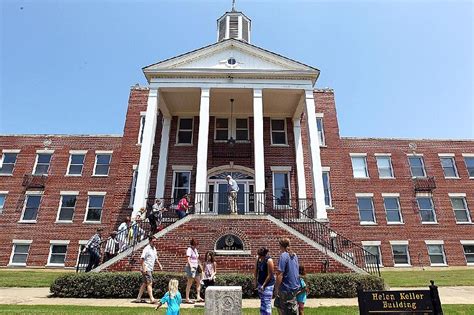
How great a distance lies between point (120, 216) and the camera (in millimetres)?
20719

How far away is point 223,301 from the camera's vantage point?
6.86 meters

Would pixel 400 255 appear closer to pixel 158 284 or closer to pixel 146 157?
pixel 146 157

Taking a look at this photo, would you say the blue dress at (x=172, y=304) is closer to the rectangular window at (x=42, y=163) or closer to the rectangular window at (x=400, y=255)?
the rectangular window at (x=400, y=255)

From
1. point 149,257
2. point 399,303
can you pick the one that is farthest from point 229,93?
point 399,303

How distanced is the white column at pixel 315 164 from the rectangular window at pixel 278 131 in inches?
162

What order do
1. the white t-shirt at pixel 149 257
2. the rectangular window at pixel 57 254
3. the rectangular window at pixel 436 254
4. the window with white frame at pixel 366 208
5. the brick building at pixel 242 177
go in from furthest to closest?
the window with white frame at pixel 366 208 → the rectangular window at pixel 436 254 → the rectangular window at pixel 57 254 → the brick building at pixel 242 177 → the white t-shirt at pixel 149 257

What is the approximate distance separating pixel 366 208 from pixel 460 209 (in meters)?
7.24

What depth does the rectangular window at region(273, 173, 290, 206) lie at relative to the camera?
19.9m

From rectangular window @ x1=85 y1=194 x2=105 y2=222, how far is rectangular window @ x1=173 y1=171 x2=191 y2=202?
7556mm

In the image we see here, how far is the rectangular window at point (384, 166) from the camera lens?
2612 centimetres

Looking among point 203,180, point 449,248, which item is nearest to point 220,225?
point 203,180

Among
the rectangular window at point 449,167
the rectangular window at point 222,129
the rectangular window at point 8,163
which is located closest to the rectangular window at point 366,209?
the rectangular window at point 449,167

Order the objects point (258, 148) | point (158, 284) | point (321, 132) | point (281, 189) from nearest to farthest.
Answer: point (158, 284)
point (258, 148)
point (281, 189)
point (321, 132)

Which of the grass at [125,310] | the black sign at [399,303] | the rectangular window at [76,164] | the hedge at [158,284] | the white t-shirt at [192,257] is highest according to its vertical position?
the rectangular window at [76,164]
